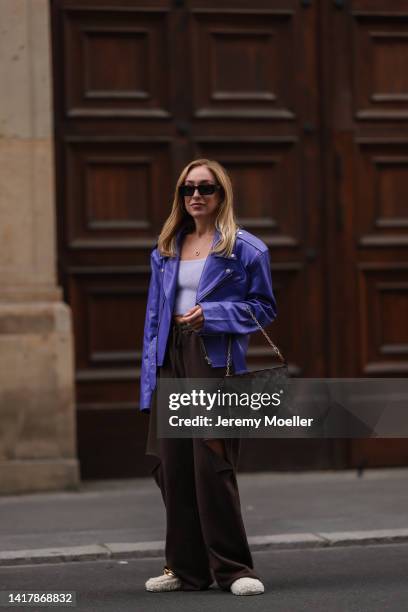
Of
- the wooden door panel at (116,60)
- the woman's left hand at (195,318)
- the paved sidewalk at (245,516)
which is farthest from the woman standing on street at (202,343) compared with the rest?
the wooden door panel at (116,60)

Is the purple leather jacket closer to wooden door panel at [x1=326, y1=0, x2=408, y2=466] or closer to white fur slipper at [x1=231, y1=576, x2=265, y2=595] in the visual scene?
white fur slipper at [x1=231, y1=576, x2=265, y2=595]

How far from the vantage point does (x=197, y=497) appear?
667cm

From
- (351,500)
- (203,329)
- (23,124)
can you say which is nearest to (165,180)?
(23,124)

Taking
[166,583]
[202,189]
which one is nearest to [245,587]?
[166,583]

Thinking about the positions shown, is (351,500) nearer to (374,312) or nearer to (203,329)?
(374,312)

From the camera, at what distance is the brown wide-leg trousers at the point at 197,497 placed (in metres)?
6.62

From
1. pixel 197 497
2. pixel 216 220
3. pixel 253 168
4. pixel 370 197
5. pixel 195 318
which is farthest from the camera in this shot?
pixel 370 197

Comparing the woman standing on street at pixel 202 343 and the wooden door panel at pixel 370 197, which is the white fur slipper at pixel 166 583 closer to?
the woman standing on street at pixel 202 343

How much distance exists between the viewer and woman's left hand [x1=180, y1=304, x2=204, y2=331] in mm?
6535

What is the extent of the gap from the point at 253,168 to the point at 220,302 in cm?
440

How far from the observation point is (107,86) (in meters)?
10.6

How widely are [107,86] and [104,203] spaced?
2.66 ft

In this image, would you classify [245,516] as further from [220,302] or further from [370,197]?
[370,197]

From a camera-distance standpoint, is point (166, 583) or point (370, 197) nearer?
point (166, 583)
